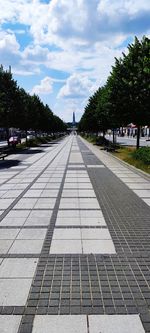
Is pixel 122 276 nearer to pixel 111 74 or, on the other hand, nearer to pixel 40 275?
pixel 40 275

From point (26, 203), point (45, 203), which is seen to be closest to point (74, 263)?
point (45, 203)

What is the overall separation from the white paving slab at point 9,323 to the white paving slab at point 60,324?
194 millimetres

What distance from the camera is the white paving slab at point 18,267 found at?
214 inches

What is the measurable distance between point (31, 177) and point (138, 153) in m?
7.43

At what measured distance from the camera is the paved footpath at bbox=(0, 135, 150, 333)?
4.25m

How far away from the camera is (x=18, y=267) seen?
575 cm

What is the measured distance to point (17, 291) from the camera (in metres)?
4.91

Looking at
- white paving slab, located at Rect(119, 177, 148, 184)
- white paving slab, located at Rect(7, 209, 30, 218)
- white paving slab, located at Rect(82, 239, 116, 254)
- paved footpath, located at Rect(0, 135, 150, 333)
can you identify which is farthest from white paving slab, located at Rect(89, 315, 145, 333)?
white paving slab, located at Rect(119, 177, 148, 184)

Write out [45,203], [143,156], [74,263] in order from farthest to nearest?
[143,156]
[45,203]
[74,263]

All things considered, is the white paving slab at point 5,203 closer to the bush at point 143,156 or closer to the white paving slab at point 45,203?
the white paving slab at point 45,203

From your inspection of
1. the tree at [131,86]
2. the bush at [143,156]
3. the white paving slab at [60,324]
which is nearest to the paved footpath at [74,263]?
the white paving slab at [60,324]

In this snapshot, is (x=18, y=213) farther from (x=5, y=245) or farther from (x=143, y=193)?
(x=143, y=193)

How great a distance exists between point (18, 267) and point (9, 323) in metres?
1.64

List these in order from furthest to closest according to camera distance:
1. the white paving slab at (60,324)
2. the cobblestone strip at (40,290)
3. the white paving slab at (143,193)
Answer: the white paving slab at (143,193), the cobblestone strip at (40,290), the white paving slab at (60,324)
